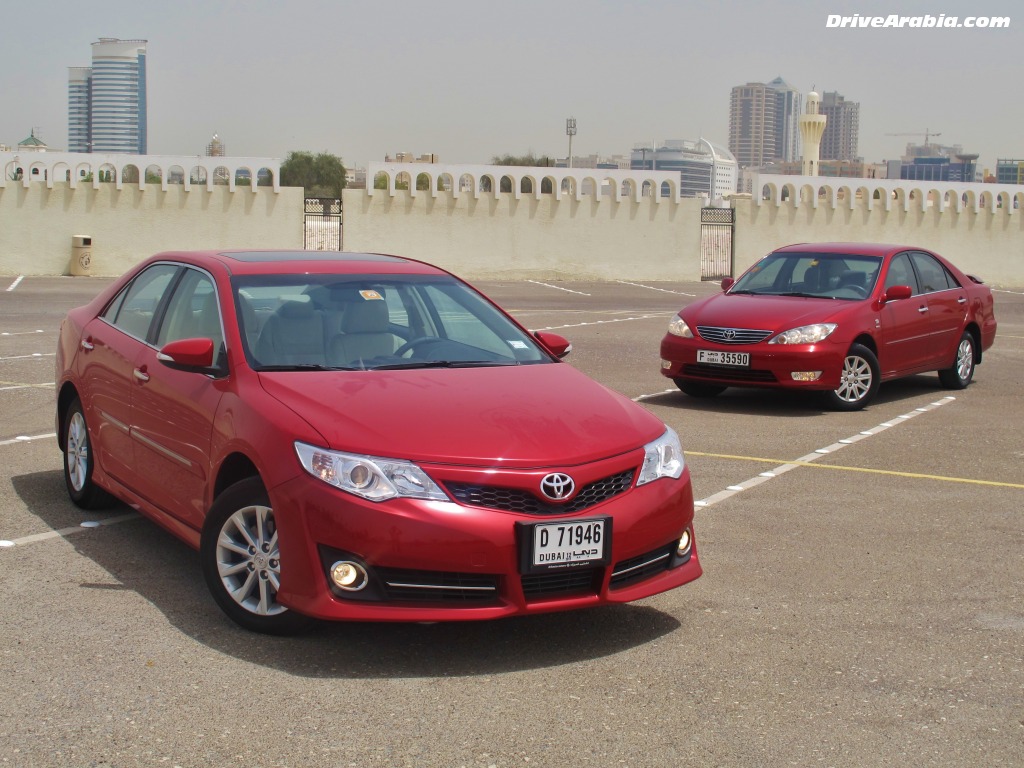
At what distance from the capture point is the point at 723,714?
4355 millimetres

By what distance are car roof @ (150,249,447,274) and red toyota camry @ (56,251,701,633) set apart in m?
0.02

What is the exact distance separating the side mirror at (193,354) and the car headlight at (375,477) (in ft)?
3.47

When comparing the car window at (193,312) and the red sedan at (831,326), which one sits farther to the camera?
the red sedan at (831,326)

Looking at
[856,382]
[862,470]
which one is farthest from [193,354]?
[856,382]

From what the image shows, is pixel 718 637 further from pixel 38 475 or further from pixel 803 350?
pixel 803 350

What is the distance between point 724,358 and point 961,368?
131 inches

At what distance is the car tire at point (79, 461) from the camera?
6984mm

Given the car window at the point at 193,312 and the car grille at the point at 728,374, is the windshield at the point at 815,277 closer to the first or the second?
the car grille at the point at 728,374

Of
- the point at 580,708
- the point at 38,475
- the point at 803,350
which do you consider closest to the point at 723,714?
the point at 580,708

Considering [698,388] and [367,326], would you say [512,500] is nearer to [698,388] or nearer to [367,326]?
[367,326]

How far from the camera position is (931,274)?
43.3 ft

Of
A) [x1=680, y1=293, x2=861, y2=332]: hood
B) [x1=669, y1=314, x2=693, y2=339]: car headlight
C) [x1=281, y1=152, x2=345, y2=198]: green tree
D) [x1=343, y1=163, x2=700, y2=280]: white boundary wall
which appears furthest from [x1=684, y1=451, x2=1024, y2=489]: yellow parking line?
[x1=281, y1=152, x2=345, y2=198]: green tree

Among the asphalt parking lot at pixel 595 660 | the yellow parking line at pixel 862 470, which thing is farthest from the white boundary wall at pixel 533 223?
the asphalt parking lot at pixel 595 660

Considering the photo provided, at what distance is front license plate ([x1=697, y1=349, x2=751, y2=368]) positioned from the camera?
1147 cm
